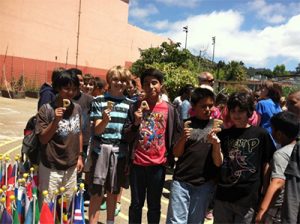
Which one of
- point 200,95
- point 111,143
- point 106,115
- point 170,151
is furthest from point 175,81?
point 200,95

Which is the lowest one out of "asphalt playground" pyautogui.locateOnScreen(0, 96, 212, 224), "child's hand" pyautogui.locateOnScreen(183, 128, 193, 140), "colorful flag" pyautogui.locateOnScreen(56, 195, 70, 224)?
"asphalt playground" pyautogui.locateOnScreen(0, 96, 212, 224)

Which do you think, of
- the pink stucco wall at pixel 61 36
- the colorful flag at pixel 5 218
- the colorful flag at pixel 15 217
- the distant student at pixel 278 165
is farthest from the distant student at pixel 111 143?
the pink stucco wall at pixel 61 36

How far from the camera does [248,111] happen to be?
3.19m

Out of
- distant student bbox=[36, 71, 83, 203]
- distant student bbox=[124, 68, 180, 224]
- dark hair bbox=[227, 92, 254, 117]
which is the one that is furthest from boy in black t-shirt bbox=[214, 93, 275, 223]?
distant student bbox=[36, 71, 83, 203]

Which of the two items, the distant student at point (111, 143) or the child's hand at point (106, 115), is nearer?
the child's hand at point (106, 115)

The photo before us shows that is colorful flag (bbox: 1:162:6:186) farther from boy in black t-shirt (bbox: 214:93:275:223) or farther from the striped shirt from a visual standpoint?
boy in black t-shirt (bbox: 214:93:275:223)

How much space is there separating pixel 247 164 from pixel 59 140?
5.85 ft

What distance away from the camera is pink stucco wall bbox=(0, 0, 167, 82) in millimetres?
27609

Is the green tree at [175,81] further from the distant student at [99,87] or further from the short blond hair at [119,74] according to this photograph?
the short blond hair at [119,74]

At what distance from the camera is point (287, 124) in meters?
2.92

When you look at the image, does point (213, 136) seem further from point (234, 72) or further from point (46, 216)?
point (234, 72)

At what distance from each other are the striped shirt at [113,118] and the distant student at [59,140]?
233 millimetres

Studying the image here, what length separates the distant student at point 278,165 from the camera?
2.74m

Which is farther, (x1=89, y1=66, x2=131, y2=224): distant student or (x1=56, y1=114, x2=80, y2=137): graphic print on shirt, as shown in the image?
(x1=89, y1=66, x2=131, y2=224): distant student
